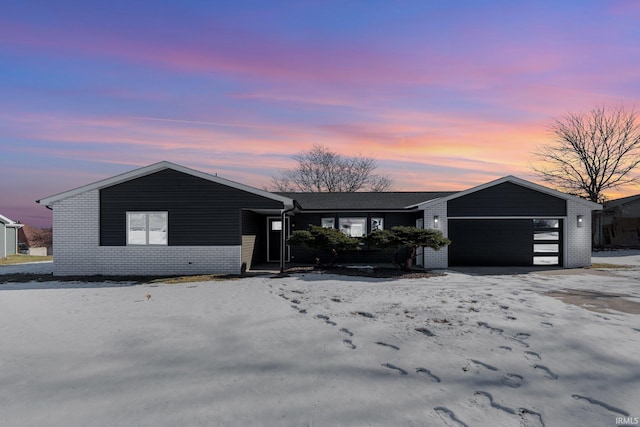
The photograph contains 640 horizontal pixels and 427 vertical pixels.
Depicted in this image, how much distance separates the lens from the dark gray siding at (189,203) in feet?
45.5

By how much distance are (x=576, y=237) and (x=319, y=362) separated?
51.2 ft

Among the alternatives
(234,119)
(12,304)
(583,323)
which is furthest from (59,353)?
(234,119)

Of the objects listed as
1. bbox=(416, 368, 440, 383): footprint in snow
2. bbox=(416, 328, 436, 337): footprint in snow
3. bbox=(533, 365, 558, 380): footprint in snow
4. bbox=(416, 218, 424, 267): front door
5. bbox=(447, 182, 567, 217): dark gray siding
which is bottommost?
bbox=(533, 365, 558, 380): footprint in snow

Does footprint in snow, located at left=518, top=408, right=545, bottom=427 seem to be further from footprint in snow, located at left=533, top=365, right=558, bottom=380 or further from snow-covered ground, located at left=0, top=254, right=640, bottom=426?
footprint in snow, located at left=533, top=365, right=558, bottom=380

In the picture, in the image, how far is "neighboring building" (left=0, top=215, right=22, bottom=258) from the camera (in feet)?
84.0

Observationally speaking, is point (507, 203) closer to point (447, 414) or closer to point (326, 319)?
point (326, 319)

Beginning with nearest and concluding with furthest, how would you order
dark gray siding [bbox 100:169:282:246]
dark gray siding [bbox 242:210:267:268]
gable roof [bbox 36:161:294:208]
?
gable roof [bbox 36:161:294:208]
dark gray siding [bbox 100:169:282:246]
dark gray siding [bbox 242:210:267:268]

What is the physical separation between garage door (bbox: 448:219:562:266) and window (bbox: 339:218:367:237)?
12.5 ft

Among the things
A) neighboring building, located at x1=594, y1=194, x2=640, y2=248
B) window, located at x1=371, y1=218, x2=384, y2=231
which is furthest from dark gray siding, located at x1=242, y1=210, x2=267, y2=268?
neighboring building, located at x1=594, y1=194, x2=640, y2=248

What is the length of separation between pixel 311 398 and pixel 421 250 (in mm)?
14234

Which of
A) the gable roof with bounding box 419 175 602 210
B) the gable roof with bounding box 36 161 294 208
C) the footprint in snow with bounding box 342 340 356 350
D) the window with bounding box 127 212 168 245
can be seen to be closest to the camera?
the footprint in snow with bounding box 342 340 356 350

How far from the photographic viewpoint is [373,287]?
420 inches

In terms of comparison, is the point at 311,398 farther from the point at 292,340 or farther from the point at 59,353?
the point at 59,353

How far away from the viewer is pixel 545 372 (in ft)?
14.6
